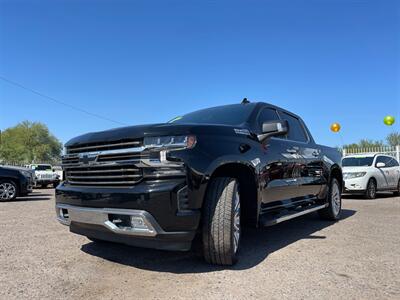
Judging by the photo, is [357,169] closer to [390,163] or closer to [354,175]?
[354,175]

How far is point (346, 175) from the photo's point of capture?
1306 cm

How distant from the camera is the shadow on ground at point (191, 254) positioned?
4145 mm

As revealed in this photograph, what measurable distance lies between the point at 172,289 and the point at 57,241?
2.50m

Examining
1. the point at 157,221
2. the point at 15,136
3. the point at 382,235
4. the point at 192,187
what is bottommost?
the point at 382,235

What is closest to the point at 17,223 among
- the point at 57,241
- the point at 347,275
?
the point at 57,241

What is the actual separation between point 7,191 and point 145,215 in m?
9.89

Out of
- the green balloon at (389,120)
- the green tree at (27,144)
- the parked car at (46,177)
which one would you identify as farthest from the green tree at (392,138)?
the green tree at (27,144)

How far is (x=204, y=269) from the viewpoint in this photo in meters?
4.02

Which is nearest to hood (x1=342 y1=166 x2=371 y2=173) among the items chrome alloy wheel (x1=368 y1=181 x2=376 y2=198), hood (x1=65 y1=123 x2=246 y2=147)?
chrome alloy wheel (x1=368 y1=181 x2=376 y2=198)

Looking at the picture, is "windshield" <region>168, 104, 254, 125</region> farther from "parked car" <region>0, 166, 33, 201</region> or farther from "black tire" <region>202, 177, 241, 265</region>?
"parked car" <region>0, 166, 33, 201</region>

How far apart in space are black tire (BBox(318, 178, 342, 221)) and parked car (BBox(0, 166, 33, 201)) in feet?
29.3

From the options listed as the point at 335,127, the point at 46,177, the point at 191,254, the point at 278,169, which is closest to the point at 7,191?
the point at 191,254

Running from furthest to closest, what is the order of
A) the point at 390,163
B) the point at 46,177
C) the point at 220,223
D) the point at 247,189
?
1. the point at 46,177
2. the point at 390,163
3. the point at 247,189
4. the point at 220,223

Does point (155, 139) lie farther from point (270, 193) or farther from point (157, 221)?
point (270, 193)
